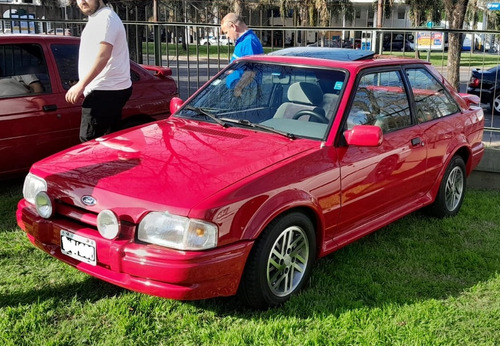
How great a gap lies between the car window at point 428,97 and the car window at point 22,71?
11.8 feet

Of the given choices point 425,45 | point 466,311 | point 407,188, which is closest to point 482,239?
point 407,188

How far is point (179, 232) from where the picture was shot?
319cm

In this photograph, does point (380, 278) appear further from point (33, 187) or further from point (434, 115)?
point (33, 187)

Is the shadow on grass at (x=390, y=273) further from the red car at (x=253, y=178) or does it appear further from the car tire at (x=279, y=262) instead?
the red car at (x=253, y=178)

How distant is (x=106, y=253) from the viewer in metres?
3.34

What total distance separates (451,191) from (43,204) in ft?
12.4

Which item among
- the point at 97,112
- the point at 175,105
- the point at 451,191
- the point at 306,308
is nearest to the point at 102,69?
the point at 97,112

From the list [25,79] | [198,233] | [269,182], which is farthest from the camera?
[25,79]

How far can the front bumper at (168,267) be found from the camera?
3.18 m

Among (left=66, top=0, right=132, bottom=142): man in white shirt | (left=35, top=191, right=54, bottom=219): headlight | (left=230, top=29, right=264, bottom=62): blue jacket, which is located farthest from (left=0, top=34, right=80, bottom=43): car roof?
(left=35, top=191, right=54, bottom=219): headlight

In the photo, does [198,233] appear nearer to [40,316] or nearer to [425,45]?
[40,316]

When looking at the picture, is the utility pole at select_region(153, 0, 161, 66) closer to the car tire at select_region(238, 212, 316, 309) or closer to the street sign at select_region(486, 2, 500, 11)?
the car tire at select_region(238, 212, 316, 309)

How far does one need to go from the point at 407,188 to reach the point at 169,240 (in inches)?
92.2

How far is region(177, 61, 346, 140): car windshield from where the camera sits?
4246 millimetres
